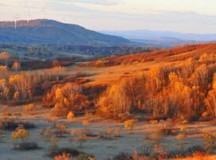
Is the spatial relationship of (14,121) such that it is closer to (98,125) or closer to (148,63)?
(98,125)

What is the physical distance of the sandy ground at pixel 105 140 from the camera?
100 ft

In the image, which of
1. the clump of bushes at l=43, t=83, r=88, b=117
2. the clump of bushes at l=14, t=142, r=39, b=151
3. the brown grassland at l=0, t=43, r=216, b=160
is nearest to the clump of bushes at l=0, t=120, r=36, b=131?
the brown grassland at l=0, t=43, r=216, b=160

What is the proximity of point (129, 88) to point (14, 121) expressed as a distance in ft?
46.5

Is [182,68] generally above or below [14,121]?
above

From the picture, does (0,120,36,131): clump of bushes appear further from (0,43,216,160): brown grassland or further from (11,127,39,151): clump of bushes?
(11,127,39,151): clump of bushes

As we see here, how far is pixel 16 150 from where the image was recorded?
3131 cm

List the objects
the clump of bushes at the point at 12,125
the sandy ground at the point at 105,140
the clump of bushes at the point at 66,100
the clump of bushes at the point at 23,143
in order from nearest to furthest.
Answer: the sandy ground at the point at 105,140
the clump of bushes at the point at 23,143
the clump of bushes at the point at 12,125
the clump of bushes at the point at 66,100

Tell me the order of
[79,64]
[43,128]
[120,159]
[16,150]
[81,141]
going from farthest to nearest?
[79,64] < [43,128] < [81,141] < [16,150] < [120,159]

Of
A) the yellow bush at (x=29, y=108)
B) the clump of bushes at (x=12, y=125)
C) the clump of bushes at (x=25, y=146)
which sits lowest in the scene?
the yellow bush at (x=29, y=108)

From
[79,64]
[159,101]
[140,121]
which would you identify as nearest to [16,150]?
[140,121]

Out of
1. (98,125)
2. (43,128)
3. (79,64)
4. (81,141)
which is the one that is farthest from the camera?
(79,64)

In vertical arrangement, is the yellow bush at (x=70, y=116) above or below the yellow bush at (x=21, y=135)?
below

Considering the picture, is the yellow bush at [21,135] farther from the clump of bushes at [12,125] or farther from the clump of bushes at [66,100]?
the clump of bushes at [66,100]

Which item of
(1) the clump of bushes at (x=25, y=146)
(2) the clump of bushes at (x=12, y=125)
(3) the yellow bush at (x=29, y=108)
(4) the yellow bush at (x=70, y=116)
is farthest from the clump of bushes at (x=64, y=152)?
(3) the yellow bush at (x=29, y=108)
